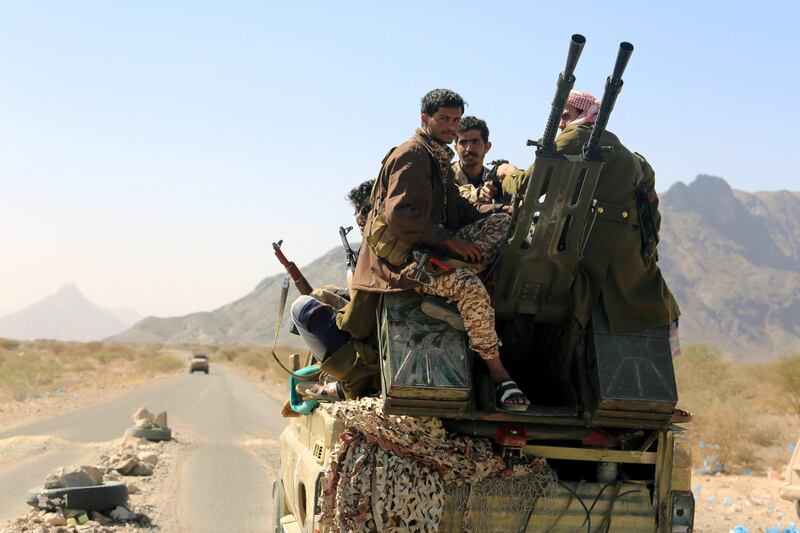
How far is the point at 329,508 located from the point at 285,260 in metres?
2.64

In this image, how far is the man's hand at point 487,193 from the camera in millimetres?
5703

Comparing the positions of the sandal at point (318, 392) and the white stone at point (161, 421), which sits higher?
the sandal at point (318, 392)

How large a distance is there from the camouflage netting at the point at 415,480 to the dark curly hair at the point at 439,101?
1.55m

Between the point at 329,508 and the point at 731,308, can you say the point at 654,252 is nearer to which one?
the point at 329,508

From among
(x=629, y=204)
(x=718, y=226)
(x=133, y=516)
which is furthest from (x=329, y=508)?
(x=718, y=226)

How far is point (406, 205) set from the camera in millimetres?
4848

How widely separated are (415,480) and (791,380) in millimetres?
22666

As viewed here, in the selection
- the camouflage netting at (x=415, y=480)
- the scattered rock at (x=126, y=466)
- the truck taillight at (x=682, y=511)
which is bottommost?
the scattered rock at (x=126, y=466)

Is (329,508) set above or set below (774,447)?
above

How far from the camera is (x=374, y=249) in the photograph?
16.4ft

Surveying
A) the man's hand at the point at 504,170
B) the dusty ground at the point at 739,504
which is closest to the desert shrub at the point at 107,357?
the dusty ground at the point at 739,504

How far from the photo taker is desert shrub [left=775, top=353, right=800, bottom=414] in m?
24.7

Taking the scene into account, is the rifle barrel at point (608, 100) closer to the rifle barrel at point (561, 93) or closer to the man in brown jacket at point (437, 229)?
the rifle barrel at point (561, 93)

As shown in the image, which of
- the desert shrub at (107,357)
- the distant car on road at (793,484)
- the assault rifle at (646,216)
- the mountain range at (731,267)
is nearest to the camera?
the assault rifle at (646,216)
